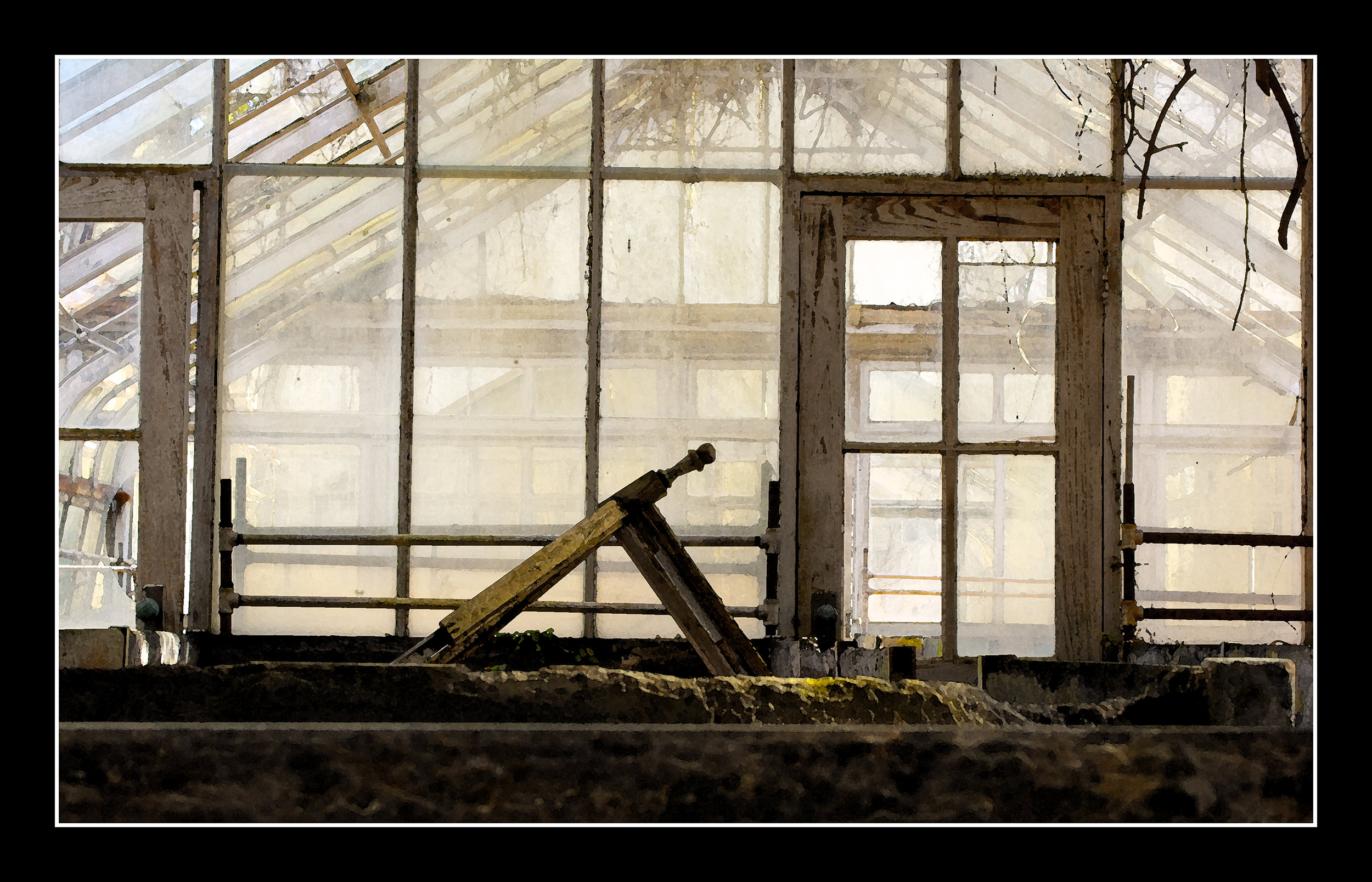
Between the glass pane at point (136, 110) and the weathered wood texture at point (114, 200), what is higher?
the glass pane at point (136, 110)

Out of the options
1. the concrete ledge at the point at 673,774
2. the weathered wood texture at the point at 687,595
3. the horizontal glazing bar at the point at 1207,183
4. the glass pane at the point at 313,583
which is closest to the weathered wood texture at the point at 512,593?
the weathered wood texture at the point at 687,595

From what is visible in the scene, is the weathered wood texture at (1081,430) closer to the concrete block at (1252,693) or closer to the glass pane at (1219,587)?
the glass pane at (1219,587)

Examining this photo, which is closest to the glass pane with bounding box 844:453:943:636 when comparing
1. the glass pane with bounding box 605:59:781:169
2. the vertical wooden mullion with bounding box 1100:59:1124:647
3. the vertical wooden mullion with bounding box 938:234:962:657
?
the vertical wooden mullion with bounding box 938:234:962:657

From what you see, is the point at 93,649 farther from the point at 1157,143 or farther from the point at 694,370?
the point at 1157,143

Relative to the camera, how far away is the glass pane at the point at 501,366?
471 centimetres

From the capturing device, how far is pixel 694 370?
4711 millimetres

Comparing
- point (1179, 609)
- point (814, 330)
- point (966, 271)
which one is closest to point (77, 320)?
point (814, 330)

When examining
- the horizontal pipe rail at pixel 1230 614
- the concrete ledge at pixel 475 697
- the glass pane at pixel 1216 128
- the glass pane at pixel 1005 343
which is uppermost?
the glass pane at pixel 1216 128

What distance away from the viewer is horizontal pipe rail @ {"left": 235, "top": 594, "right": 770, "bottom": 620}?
14.6 feet

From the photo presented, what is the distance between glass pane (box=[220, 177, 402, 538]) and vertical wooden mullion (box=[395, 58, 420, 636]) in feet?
0.15

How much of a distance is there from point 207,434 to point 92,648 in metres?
1.93

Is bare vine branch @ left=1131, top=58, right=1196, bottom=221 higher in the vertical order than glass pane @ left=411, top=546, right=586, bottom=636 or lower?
higher

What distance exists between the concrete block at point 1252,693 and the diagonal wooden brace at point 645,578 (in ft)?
4.51

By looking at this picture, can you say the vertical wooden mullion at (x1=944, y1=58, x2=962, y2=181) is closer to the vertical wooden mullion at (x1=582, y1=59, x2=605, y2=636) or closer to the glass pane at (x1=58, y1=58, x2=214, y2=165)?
the vertical wooden mullion at (x1=582, y1=59, x2=605, y2=636)
